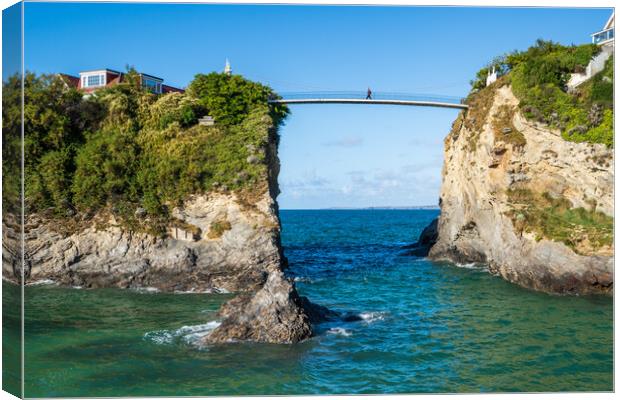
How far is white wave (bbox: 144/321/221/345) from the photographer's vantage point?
19.8 meters

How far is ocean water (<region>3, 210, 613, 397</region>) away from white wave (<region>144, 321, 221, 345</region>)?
7 centimetres

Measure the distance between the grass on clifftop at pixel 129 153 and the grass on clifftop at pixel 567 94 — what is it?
15.2 metres

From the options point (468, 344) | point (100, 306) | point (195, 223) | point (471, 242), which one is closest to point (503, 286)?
point (471, 242)

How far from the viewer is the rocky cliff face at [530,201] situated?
2784cm

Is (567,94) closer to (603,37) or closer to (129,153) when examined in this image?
(603,37)

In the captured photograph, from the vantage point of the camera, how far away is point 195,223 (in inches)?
1272

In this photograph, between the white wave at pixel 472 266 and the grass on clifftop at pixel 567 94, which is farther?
the white wave at pixel 472 266

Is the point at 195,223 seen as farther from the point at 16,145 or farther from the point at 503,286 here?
the point at 16,145

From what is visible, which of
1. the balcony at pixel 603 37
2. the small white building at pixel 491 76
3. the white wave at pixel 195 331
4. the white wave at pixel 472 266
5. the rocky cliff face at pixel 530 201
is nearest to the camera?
the white wave at pixel 195 331

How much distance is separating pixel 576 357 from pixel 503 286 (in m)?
13.1

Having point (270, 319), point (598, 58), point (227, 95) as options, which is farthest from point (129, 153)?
point (598, 58)

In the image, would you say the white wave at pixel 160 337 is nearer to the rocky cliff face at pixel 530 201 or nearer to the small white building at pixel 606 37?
the rocky cliff face at pixel 530 201

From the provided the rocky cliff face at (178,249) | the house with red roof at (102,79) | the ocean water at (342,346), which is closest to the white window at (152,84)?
the house with red roof at (102,79)

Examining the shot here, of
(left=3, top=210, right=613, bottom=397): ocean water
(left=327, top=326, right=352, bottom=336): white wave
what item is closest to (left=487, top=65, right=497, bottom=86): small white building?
(left=3, top=210, right=613, bottom=397): ocean water
